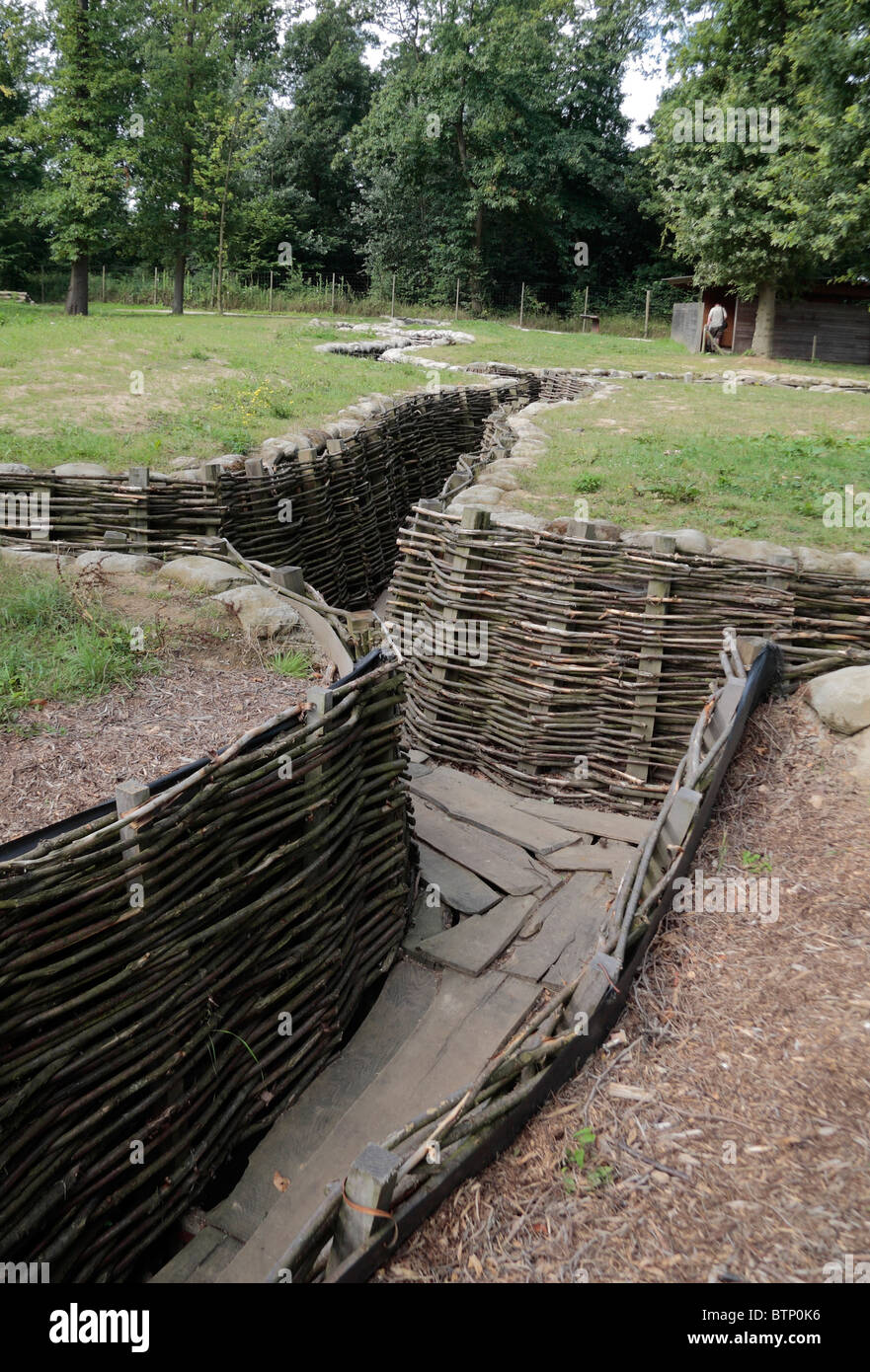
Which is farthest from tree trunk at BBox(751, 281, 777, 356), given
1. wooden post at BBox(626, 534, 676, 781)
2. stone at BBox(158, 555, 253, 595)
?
stone at BBox(158, 555, 253, 595)

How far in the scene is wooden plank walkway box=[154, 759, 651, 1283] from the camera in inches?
135

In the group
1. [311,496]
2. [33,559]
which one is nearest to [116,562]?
[33,559]

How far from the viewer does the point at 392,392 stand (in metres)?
14.4

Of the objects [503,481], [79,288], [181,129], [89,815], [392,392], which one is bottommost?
[89,815]

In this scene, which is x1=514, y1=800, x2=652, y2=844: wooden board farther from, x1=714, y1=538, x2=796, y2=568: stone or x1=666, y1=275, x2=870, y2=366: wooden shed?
x1=666, y1=275, x2=870, y2=366: wooden shed

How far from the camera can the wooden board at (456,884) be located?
17.4 ft

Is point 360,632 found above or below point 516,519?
below

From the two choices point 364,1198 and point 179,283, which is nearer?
point 364,1198

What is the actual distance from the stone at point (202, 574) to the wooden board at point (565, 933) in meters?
2.64

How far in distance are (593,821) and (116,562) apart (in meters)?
3.43

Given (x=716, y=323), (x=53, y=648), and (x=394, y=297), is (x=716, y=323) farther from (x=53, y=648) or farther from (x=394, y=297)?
(x=53, y=648)

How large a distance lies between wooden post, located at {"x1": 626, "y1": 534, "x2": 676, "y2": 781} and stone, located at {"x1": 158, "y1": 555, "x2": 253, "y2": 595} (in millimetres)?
2560

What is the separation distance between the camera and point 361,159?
98.7 ft

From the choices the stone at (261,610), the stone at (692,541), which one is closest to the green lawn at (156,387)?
the stone at (261,610)
